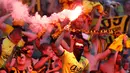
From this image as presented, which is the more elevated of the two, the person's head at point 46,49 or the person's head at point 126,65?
the person's head at point 46,49

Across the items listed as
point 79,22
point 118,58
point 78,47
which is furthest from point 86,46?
point 118,58

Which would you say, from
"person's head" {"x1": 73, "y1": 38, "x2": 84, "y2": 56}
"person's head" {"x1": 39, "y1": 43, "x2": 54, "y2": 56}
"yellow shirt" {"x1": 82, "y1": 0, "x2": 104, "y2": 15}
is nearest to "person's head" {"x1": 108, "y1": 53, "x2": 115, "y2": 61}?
"person's head" {"x1": 73, "y1": 38, "x2": 84, "y2": 56}

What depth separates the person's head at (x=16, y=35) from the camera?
3.16m

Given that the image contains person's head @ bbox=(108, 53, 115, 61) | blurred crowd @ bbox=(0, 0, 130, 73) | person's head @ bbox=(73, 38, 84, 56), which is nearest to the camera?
blurred crowd @ bbox=(0, 0, 130, 73)

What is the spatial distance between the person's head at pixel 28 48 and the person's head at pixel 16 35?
74 millimetres

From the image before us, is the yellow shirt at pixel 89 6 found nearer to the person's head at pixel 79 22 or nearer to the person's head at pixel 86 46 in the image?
the person's head at pixel 79 22

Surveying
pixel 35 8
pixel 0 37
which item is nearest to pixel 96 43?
pixel 35 8

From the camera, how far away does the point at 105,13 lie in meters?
3.40

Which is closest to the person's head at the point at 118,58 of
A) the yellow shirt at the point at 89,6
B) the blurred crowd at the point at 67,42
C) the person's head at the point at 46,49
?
the blurred crowd at the point at 67,42

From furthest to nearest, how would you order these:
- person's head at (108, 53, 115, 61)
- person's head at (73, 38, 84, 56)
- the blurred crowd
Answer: person's head at (108, 53, 115, 61) < person's head at (73, 38, 84, 56) < the blurred crowd

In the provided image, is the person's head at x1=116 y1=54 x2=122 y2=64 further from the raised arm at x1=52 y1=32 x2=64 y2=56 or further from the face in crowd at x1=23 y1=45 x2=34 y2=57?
the face in crowd at x1=23 y1=45 x2=34 y2=57

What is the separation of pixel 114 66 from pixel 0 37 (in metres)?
1.00

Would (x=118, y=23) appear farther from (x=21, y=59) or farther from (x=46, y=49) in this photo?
(x=21, y=59)

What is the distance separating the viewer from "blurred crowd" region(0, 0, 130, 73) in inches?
124
